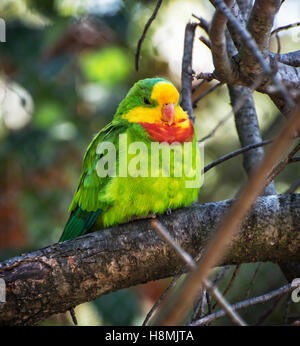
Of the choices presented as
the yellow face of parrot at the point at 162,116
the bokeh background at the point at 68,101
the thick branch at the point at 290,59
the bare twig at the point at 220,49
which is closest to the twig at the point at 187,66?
the yellow face of parrot at the point at 162,116

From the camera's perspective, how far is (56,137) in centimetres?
402

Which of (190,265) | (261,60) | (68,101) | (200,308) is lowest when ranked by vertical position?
(190,265)

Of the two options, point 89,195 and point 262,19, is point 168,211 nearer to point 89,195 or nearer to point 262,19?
point 89,195

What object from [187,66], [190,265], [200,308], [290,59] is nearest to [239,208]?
[190,265]

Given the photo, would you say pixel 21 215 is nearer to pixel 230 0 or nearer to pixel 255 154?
pixel 255 154

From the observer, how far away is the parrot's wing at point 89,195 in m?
2.40

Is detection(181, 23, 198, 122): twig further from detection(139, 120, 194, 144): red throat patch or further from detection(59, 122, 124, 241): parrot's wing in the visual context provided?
detection(59, 122, 124, 241): parrot's wing

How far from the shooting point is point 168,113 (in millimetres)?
2371

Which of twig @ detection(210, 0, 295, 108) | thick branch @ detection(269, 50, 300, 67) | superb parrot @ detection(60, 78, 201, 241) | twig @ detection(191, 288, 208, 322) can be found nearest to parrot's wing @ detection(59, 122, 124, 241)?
superb parrot @ detection(60, 78, 201, 241)

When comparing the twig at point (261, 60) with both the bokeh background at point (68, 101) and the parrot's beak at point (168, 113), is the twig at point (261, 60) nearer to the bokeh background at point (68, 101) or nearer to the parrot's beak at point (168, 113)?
the parrot's beak at point (168, 113)

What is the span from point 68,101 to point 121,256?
277cm

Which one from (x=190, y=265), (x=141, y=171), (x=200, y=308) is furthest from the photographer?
(x=141, y=171)

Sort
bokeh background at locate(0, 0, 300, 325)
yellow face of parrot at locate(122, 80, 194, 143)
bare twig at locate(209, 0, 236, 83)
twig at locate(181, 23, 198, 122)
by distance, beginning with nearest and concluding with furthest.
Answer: bare twig at locate(209, 0, 236, 83)
yellow face of parrot at locate(122, 80, 194, 143)
twig at locate(181, 23, 198, 122)
bokeh background at locate(0, 0, 300, 325)

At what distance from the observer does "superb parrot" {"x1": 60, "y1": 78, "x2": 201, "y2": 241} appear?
7.28ft
